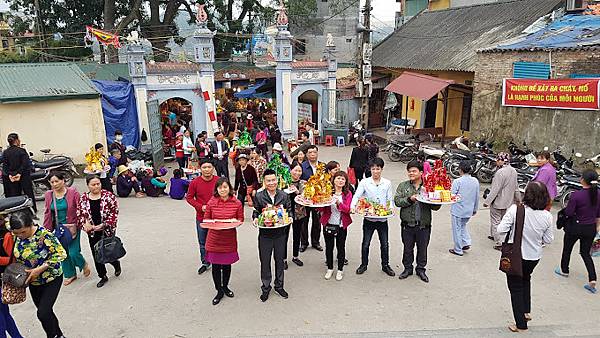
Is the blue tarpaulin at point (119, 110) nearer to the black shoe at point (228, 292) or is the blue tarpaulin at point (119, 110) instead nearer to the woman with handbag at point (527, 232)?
the black shoe at point (228, 292)

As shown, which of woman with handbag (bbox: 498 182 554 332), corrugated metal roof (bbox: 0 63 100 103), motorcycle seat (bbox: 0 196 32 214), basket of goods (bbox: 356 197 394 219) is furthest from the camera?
corrugated metal roof (bbox: 0 63 100 103)

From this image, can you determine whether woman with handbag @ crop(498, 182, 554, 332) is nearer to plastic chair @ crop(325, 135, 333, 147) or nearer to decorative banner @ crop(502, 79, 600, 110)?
decorative banner @ crop(502, 79, 600, 110)

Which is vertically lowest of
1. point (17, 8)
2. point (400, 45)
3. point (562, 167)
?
point (562, 167)

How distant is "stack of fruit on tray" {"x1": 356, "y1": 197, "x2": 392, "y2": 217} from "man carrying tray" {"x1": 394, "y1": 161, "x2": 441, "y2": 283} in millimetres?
168

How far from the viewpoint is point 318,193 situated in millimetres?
5676

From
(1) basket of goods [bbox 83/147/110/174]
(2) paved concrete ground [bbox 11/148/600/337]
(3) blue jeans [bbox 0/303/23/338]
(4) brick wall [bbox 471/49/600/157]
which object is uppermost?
(4) brick wall [bbox 471/49/600/157]

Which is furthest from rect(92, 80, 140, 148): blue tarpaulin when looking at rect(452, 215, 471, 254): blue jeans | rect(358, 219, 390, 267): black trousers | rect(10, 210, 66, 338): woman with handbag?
rect(452, 215, 471, 254): blue jeans

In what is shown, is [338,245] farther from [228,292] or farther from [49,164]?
[49,164]

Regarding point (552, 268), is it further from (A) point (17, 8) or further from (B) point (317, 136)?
(A) point (17, 8)

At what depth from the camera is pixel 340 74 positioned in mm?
21828

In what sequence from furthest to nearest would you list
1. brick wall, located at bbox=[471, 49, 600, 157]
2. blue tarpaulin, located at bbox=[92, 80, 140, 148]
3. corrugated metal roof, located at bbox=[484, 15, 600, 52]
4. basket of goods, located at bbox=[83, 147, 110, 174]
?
blue tarpaulin, located at bbox=[92, 80, 140, 148] < corrugated metal roof, located at bbox=[484, 15, 600, 52] < brick wall, located at bbox=[471, 49, 600, 157] < basket of goods, located at bbox=[83, 147, 110, 174]

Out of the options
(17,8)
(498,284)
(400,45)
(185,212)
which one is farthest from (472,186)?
(17,8)

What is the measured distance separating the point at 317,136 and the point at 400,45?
280 inches

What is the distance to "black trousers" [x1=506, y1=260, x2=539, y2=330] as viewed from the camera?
4.55 m
